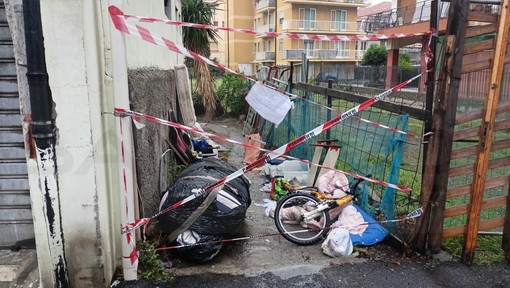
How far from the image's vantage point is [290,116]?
8.13m

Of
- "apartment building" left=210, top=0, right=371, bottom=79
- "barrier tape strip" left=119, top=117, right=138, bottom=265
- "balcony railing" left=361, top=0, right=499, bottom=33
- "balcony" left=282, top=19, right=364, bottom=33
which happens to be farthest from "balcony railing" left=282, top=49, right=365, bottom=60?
"barrier tape strip" left=119, top=117, right=138, bottom=265

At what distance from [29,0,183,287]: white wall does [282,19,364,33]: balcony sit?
39.1 metres

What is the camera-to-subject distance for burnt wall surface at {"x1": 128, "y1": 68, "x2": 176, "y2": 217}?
398cm

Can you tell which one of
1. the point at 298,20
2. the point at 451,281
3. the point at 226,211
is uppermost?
the point at 298,20

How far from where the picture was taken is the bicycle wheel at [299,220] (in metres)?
4.12

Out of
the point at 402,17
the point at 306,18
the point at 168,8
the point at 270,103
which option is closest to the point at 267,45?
the point at 306,18

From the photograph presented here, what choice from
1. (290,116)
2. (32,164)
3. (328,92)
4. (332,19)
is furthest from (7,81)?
(332,19)

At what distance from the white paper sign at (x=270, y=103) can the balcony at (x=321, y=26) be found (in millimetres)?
37921

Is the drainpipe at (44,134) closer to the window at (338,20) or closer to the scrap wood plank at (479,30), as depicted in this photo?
the scrap wood plank at (479,30)

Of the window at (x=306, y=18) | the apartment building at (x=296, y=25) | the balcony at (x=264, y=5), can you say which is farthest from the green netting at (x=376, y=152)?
the balcony at (x=264, y=5)

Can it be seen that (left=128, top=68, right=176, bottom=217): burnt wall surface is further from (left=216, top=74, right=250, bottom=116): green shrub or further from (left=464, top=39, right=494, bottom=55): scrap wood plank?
(left=216, top=74, right=250, bottom=116): green shrub

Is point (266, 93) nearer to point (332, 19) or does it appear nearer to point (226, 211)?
point (226, 211)

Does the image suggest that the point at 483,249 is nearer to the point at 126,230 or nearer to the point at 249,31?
the point at 249,31

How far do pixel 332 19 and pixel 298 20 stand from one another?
14.7 feet
